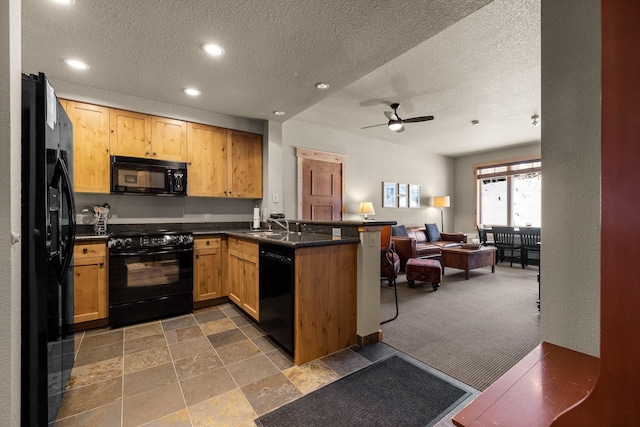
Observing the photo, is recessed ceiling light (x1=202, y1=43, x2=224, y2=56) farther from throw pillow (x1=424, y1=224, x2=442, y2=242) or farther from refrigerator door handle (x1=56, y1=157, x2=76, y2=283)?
throw pillow (x1=424, y1=224, x2=442, y2=242)

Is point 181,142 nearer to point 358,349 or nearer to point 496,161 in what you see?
point 358,349

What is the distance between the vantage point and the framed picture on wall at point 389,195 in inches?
251

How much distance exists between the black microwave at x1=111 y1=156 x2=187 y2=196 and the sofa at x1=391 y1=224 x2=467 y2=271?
141 inches

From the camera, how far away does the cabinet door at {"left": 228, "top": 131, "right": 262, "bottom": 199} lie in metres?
3.93

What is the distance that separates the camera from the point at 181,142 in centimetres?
355

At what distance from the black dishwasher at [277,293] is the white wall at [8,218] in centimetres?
144

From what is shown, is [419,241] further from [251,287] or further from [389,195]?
[251,287]

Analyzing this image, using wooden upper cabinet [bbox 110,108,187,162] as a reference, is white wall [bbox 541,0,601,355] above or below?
below

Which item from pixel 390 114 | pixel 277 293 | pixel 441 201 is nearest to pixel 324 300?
pixel 277 293

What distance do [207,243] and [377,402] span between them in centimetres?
257

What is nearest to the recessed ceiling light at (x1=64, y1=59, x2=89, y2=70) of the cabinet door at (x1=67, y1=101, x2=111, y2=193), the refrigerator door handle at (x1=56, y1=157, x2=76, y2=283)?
the cabinet door at (x1=67, y1=101, x2=111, y2=193)

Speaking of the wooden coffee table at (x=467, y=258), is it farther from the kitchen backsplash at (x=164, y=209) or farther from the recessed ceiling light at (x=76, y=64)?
the recessed ceiling light at (x=76, y=64)

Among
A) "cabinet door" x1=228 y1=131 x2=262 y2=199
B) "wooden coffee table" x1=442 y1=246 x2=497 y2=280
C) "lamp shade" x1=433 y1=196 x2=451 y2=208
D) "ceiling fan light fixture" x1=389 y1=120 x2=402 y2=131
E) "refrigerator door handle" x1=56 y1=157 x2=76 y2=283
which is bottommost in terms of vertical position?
"wooden coffee table" x1=442 y1=246 x2=497 y2=280

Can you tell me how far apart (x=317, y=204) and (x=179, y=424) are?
3.97 m
